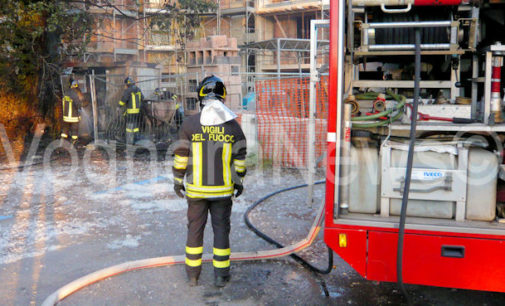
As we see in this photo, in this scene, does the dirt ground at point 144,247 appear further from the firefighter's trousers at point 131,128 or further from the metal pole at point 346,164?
the firefighter's trousers at point 131,128

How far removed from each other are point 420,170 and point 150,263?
282 cm

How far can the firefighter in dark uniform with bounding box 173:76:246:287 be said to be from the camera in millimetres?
4539

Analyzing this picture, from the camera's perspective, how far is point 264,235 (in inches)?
231

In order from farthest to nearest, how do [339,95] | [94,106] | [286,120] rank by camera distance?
1. [94,106]
2. [286,120]
3. [339,95]

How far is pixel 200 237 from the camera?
4.60 metres

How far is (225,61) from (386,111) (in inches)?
467

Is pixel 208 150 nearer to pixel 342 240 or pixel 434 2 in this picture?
pixel 342 240

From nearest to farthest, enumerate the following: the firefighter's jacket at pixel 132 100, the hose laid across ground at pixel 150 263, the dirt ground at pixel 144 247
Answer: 1. the hose laid across ground at pixel 150 263
2. the dirt ground at pixel 144 247
3. the firefighter's jacket at pixel 132 100

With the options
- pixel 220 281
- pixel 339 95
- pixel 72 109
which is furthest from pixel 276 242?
pixel 72 109

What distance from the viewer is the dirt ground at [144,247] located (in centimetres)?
440

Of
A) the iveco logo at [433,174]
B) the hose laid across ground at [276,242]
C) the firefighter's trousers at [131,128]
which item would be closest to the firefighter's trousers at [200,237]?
the hose laid across ground at [276,242]

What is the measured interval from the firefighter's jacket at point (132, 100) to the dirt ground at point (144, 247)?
3.76 meters

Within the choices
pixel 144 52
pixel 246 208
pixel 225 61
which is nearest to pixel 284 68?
pixel 144 52

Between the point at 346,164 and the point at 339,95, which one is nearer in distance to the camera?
the point at 339,95
